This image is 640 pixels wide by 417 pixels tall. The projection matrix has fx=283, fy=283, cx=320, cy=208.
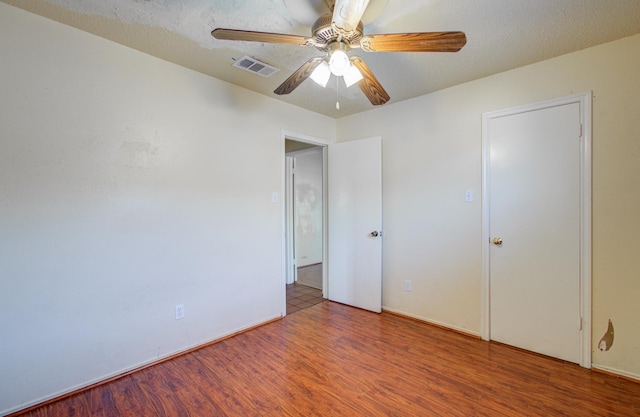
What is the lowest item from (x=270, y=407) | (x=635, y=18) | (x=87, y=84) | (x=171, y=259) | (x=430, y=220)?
(x=270, y=407)

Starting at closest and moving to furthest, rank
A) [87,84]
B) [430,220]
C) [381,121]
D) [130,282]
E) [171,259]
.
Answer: [87,84], [130,282], [171,259], [430,220], [381,121]

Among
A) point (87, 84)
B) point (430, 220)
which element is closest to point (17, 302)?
point (87, 84)

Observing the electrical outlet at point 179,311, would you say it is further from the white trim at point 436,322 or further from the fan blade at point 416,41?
the fan blade at point 416,41

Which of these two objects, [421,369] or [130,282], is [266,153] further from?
[421,369]

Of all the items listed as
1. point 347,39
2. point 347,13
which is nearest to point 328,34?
point 347,39

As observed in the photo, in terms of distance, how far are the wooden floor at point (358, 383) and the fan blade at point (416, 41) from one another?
202 cm

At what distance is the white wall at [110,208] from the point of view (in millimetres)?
1692

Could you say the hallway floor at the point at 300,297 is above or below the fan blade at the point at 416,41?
below

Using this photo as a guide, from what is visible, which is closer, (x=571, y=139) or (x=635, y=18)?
(x=635, y=18)

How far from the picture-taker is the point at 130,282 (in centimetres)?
209

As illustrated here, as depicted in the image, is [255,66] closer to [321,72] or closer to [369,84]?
[321,72]

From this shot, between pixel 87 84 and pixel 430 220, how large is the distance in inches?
120

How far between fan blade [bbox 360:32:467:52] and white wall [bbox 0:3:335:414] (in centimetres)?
166

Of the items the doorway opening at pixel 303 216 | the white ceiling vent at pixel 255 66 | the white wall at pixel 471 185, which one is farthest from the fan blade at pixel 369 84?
the doorway opening at pixel 303 216
